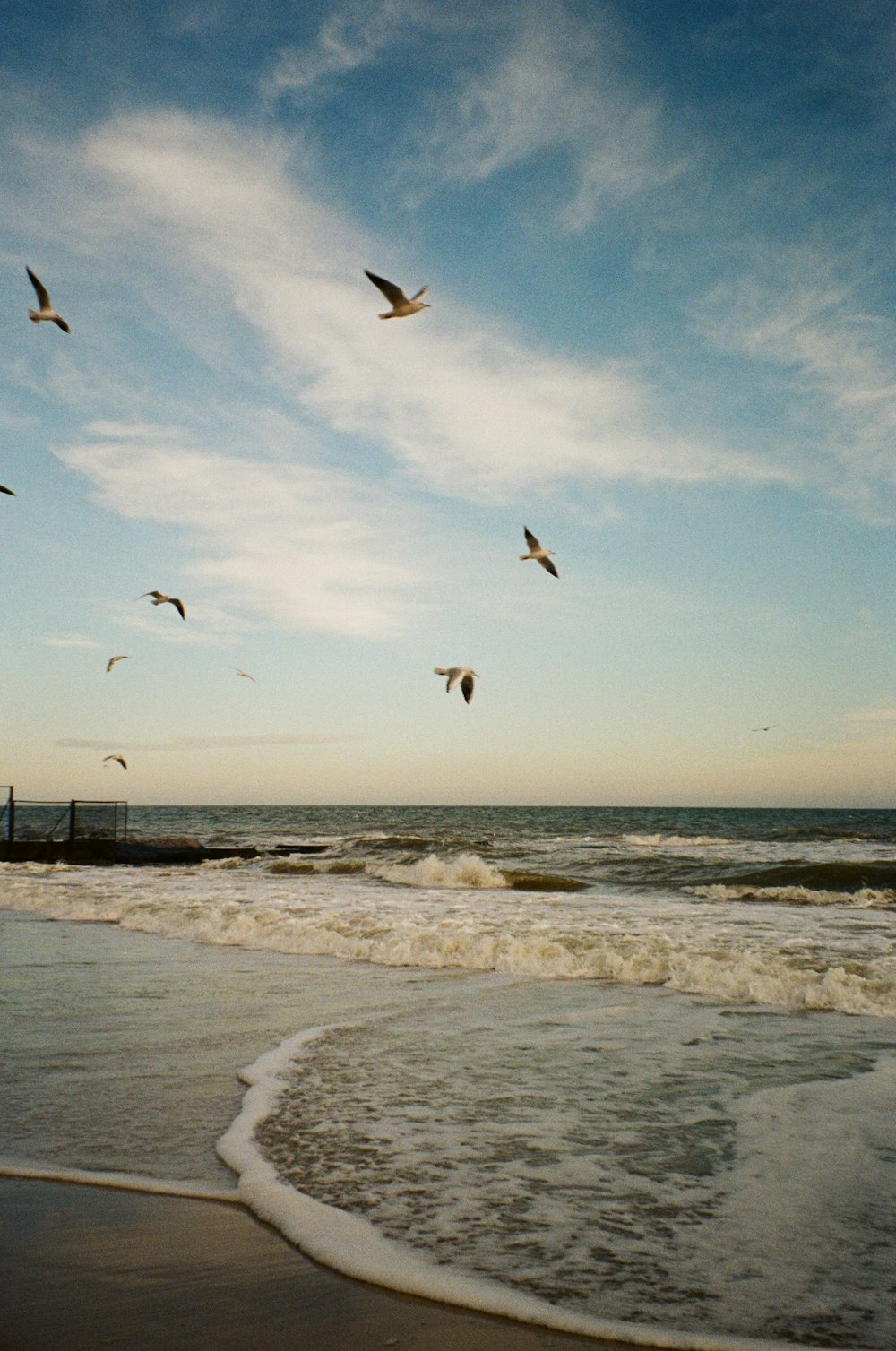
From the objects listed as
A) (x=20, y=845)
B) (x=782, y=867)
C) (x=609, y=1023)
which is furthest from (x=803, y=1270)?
(x=20, y=845)

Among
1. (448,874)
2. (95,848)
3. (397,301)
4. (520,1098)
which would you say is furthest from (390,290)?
(95,848)

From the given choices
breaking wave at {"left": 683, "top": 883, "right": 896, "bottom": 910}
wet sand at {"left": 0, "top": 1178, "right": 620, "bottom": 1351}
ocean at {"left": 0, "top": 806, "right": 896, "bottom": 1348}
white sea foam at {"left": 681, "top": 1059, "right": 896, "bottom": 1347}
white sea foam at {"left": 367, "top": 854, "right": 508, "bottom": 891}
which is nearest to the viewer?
wet sand at {"left": 0, "top": 1178, "right": 620, "bottom": 1351}

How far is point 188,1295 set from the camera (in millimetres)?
3266

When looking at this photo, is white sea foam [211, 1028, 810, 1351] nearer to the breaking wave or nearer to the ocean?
the ocean

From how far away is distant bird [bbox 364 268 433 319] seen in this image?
33.9 feet

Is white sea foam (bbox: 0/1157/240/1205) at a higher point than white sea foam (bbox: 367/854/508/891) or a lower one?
higher

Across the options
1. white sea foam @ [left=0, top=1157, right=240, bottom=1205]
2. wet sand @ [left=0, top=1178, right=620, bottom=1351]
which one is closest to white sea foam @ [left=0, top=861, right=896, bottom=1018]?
white sea foam @ [left=0, top=1157, right=240, bottom=1205]

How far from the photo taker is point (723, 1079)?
6.09 metres

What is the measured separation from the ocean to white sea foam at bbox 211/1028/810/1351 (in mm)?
12

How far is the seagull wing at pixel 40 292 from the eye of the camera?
39.2 feet

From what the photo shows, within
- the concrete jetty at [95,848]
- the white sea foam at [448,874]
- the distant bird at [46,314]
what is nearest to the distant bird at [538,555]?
the distant bird at [46,314]

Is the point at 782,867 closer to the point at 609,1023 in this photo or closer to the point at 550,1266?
the point at 609,1023

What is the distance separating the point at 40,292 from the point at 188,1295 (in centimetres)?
1214

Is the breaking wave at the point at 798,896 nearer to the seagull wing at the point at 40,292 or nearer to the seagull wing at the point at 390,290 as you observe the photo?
the seagull wing at the point at 390,290
